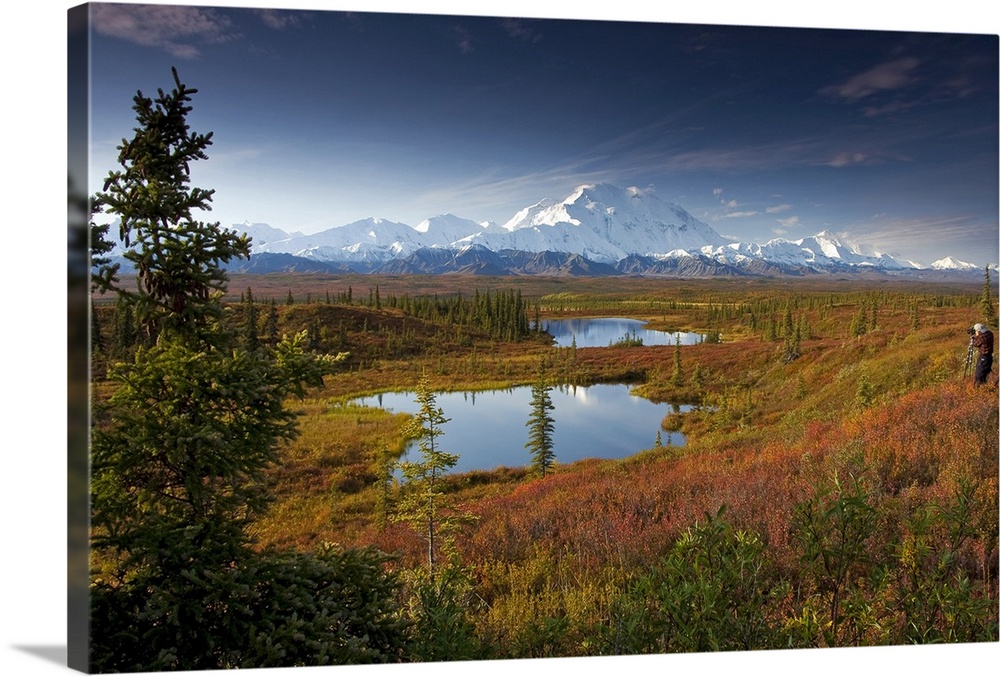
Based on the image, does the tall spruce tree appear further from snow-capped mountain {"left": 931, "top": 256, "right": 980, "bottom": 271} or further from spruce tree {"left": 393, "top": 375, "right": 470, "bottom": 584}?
snow-capped mountain {"left": 931, "top": 256, "right": 980, "bottom": 271}

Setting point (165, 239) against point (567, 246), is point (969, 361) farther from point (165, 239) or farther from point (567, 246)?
point (165, 239)

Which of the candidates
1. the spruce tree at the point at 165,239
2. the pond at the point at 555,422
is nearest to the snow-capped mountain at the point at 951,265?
the pond at the point at 555,422

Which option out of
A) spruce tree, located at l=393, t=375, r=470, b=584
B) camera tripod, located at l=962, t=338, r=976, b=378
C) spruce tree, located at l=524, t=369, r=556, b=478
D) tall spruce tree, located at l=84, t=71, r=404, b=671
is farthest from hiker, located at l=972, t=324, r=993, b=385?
tall spruce tree, located at l=84, t=71, r=404, b=671

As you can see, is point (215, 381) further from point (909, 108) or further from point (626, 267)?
point (909, 108)

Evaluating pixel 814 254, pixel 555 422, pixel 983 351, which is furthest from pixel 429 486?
pixel 983 351

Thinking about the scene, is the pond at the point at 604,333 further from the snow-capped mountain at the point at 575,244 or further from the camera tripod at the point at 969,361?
the camera tripod at the point at 969,361

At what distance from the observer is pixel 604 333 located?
710cm

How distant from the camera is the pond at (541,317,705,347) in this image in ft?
22.6

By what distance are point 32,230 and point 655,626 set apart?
5.27 meters

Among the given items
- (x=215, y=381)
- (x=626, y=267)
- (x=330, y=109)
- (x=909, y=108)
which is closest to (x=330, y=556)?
(x=215, y=381)

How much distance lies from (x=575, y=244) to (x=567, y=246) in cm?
18

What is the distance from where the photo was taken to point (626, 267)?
25.0 feet

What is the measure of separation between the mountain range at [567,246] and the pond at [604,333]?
62 cm

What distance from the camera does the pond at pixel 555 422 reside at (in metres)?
6.38
